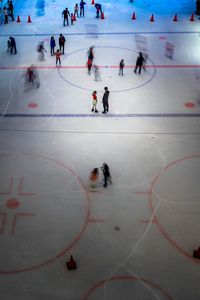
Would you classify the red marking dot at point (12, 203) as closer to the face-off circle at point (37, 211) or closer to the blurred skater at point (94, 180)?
the face-off circle at point (37, 211)

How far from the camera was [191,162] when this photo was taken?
13.6 metres

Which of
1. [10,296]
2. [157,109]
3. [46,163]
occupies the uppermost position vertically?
[157,109]

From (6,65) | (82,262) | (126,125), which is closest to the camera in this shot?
(82,262)

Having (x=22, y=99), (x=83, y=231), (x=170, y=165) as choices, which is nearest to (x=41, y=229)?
(x=83, y=231)

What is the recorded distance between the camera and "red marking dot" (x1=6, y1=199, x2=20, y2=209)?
466 inches

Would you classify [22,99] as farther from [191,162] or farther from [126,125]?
[191,162]

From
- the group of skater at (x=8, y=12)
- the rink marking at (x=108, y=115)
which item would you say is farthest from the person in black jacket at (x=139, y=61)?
the group of skater at (x=8, y=12)

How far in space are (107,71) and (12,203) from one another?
1096cm

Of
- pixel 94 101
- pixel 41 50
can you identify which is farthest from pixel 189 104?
pixel 41 50

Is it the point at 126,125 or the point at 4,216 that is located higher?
the point at 126,125

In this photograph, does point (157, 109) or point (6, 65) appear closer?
point (157, 109)

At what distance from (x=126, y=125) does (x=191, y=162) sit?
3.63m

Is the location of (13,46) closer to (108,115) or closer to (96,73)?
(96,73)

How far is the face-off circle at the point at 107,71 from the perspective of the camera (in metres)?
18.9
